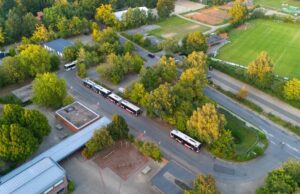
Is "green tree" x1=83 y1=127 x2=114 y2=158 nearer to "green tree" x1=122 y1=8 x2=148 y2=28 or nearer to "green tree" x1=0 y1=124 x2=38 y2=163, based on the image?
"green tree" x1=0 y1=124 x2=38 y2=163

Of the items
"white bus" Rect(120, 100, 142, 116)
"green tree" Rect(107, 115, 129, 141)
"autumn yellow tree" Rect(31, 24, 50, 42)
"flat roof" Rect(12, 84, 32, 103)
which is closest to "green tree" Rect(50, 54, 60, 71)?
"flat roof" Rect(12, 84, 32, 103)

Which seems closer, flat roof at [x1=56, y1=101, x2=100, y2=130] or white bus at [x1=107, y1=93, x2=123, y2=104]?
flat roof at [x1=56, y1=101, x2=100, y2=130]

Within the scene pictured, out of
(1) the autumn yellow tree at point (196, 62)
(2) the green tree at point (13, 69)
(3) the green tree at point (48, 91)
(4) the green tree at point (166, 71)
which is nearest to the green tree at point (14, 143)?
(3) the green tree at point (48, 91)

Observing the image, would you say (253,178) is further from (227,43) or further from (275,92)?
(227,43)

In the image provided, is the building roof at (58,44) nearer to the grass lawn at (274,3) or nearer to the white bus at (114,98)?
the white bus at (114,98)

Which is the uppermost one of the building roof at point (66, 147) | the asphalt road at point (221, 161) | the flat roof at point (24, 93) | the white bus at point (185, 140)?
the flat roof at point (24, 93)

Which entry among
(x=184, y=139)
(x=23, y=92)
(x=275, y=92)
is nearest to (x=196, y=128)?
(x=184, y=139)

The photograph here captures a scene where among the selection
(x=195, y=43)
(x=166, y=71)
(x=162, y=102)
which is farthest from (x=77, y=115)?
(x=195, y=43)
